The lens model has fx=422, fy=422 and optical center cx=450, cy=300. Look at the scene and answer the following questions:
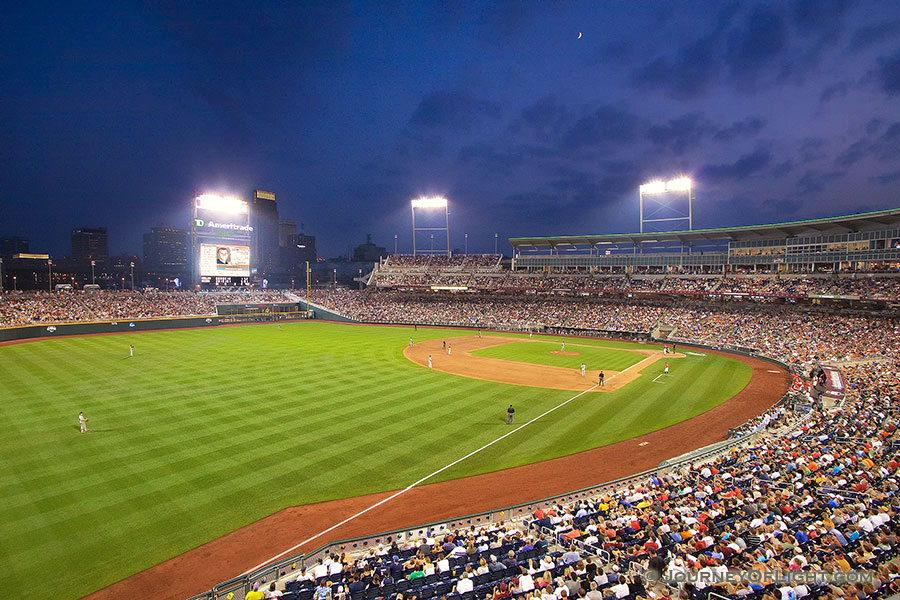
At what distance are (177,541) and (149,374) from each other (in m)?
21.7

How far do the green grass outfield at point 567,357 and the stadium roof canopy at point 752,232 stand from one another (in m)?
24.0

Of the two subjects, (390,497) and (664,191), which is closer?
(390,497)

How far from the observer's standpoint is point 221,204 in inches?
2355

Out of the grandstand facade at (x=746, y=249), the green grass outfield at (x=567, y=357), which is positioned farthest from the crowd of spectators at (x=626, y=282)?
the green grass outfield at (x=567, y=357)

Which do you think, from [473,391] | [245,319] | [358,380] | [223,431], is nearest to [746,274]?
[473,391]

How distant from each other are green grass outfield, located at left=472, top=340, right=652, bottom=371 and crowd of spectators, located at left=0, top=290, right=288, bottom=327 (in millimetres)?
45506

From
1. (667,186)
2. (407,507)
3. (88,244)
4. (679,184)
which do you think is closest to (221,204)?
(407,507)

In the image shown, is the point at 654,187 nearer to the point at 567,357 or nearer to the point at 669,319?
the point at 669,319

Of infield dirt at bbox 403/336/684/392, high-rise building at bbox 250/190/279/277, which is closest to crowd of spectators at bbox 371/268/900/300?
infield dirt at bbox 403/336/684/392

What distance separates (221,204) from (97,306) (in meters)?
20.3

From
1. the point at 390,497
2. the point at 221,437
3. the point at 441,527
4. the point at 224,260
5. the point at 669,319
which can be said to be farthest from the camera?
the point at 224,260

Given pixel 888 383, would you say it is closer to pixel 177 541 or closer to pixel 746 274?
pixel 177 541

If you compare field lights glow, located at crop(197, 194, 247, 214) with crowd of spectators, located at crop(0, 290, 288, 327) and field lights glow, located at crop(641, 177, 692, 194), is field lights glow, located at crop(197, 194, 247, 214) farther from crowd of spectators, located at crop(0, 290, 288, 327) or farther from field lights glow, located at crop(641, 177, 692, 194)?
field lights glow, located at crop(641, 177, 692, 194)

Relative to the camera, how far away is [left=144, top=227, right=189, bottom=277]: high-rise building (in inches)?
5935
